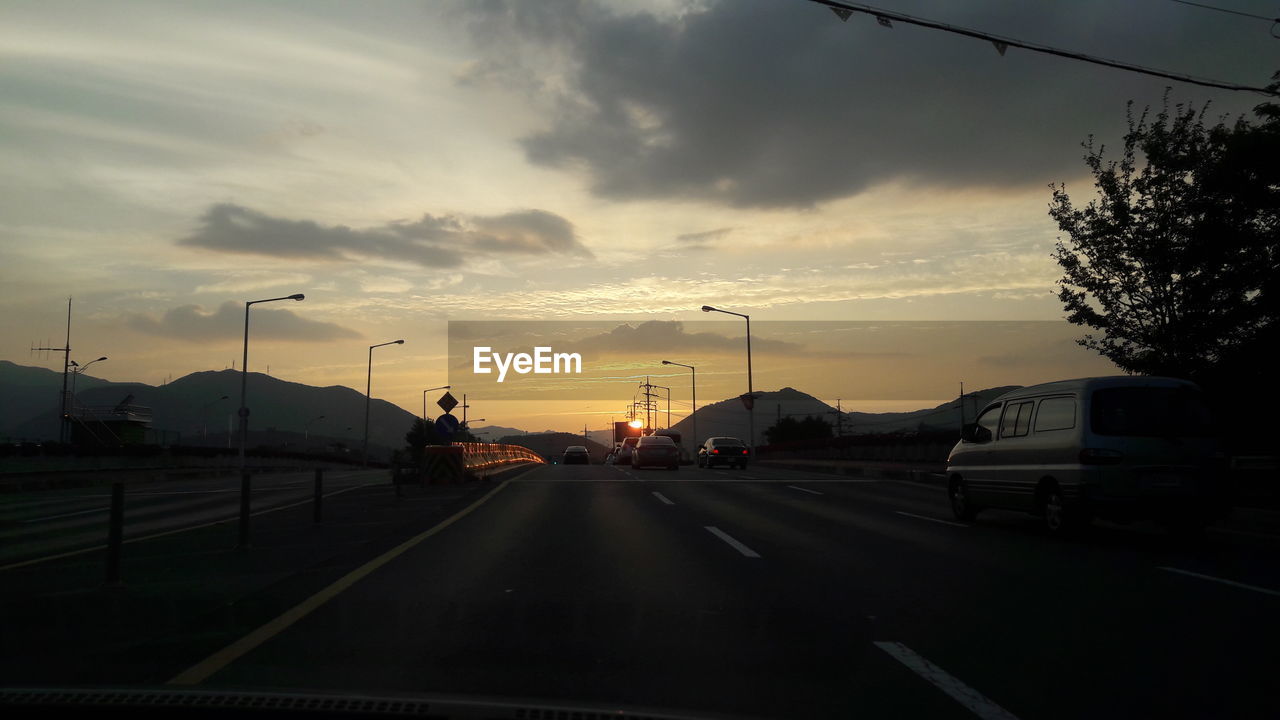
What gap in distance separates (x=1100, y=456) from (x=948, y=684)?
276 inches

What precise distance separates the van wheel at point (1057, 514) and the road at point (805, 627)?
0.22 meters

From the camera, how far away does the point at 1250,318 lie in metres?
17.3

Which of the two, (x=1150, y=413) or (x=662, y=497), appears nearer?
(x=1150, y=413)

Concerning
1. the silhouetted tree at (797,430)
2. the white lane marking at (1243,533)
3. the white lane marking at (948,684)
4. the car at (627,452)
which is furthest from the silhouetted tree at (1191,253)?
the silhouetted tree at (797,430)

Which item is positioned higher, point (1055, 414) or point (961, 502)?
point (1055, 414)

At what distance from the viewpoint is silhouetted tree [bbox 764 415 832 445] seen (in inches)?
4690

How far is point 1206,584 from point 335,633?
291 inches

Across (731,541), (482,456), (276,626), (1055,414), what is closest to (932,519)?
(1055,414)

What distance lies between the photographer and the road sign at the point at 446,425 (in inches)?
1008

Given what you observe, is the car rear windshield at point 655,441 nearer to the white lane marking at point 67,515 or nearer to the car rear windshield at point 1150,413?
the white lane marking at point 67,515

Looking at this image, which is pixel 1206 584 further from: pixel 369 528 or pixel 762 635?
pixel 369 528

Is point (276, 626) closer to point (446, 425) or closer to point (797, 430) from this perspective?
point (446, 425)

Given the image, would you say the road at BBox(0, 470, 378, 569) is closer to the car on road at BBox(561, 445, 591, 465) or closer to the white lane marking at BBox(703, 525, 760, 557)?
the white lane marking at BBox(703, 525, 760, 557)

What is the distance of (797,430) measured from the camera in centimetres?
12056
